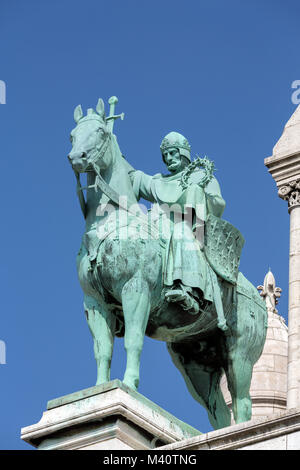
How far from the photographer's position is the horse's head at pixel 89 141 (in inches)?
786

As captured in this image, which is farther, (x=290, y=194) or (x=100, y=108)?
(x=290, y=194)

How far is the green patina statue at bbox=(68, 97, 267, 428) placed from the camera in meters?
19.8

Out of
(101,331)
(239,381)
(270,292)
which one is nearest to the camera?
(101,331)

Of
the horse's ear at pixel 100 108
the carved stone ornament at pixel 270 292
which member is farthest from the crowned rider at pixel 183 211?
the carved stone ornament at pixel 270 292

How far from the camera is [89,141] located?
20.1 m

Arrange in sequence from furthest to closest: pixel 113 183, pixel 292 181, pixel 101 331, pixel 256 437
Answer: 1. pixel 292 181
2. pixel 113 183
3. pixel 101 331
4. pixel 256 437

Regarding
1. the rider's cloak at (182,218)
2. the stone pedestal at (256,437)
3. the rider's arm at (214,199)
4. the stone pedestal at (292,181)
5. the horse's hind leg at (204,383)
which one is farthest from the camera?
the stone pedestal at (292,181)

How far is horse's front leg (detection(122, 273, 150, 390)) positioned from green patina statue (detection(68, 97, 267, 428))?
0.04 ft

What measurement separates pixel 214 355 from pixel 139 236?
2.08 m

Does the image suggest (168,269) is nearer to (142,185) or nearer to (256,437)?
(142,185)

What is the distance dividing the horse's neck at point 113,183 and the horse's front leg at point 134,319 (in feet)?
3.77

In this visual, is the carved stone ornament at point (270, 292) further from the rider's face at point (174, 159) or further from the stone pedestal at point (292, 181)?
the rider's face at point (174, 159)

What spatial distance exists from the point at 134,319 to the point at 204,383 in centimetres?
203

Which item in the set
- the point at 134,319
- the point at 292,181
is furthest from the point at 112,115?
the point at 292,181
